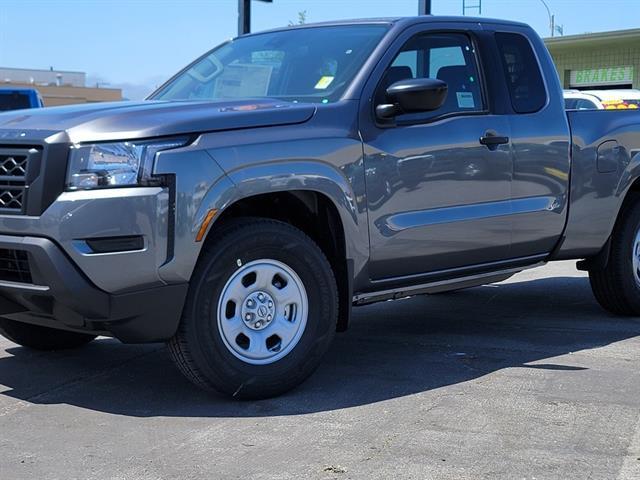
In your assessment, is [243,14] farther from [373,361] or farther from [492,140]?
[373,361]

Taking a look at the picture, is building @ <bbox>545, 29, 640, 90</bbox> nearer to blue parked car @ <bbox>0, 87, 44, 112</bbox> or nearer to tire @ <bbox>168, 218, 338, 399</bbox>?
blue parked car @ <bbox>0, 87, 44, 112</bbox>

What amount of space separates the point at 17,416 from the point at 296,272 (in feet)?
4.86

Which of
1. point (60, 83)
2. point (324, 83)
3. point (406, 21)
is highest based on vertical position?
point (406, 21)

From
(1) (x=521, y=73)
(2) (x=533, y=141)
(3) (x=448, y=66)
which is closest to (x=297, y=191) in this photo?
(3) (x=448, y=66)

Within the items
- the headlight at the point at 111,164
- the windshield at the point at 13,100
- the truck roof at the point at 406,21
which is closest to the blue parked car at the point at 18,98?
the windshield at the point at 13,100

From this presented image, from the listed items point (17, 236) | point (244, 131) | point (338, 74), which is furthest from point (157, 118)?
point (338, 74)

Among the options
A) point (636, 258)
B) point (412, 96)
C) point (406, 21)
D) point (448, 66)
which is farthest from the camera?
point (636, 258)

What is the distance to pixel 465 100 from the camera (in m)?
5.88

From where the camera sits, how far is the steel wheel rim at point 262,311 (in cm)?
470

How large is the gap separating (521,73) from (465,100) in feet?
2.09

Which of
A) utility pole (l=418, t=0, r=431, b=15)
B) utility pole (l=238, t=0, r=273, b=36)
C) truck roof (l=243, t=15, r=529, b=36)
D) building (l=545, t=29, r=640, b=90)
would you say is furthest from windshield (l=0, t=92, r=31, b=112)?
building (l=545, t=29, r=640, b=90)

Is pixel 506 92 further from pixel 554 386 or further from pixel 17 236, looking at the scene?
pixel 17 236

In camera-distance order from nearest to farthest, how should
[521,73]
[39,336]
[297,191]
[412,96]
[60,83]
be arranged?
[297,191] < [412,96] < [39,336] < [521,73] < [60,83]

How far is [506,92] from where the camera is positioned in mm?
6098
